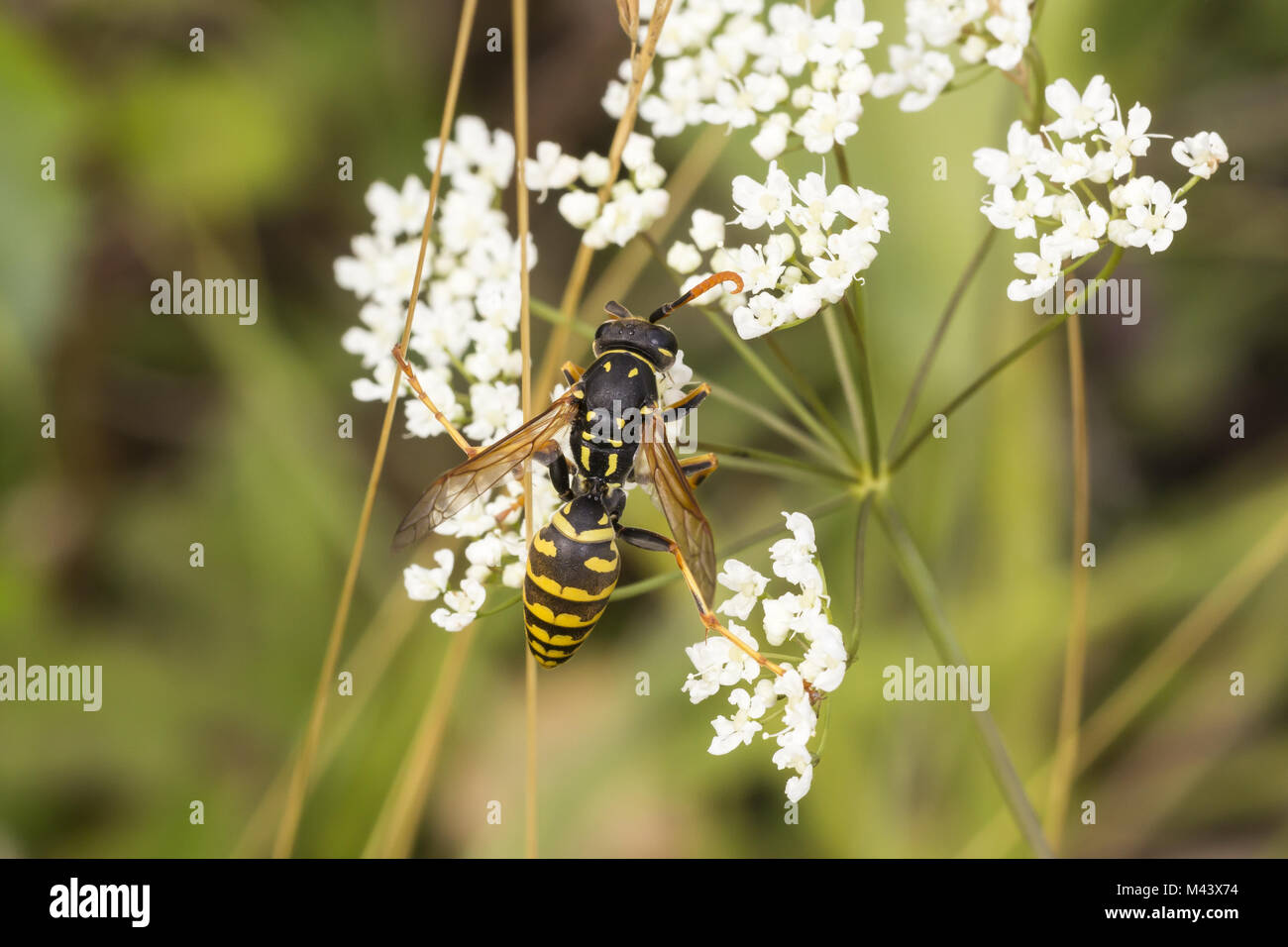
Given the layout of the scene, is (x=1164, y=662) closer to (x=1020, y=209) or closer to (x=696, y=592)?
(x=1020, y=209)

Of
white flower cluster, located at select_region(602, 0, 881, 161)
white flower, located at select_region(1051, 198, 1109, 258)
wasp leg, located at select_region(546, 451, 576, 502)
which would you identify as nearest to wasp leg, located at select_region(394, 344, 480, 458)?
wasp leg, located at select_region(546, 451, 576, 502)

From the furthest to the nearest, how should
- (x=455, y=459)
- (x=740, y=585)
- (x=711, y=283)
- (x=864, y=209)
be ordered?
(x=455, y=459)
(x=711, y=283)
(x=740, y=585)
(x=864, y=209)

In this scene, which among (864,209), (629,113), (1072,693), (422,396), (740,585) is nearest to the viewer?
(864,209)

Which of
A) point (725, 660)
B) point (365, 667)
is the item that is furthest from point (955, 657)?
point (365, 667)

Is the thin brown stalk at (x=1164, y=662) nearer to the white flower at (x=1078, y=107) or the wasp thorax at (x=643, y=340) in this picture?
the white flower at (x=1078, y=107)
